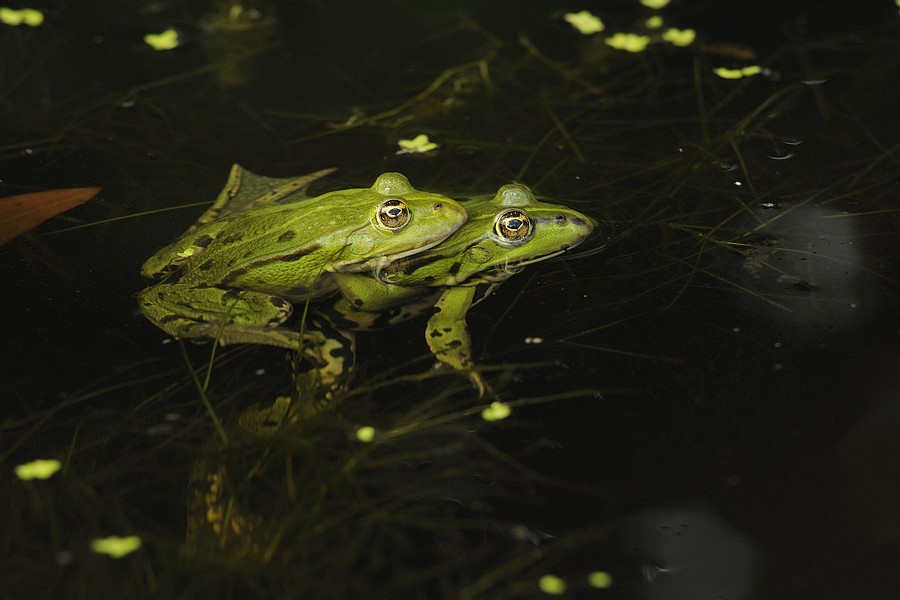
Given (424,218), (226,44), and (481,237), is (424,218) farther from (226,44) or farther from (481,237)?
(226,44)

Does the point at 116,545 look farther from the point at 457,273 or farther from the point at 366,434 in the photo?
the point at 457,273

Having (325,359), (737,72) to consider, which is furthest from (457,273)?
(737,72)

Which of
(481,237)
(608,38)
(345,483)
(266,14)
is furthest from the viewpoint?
(266,14)

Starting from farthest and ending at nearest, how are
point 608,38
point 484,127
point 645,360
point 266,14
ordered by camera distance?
point 266,14 < point 608,38 < point 484,127 < point 645,360

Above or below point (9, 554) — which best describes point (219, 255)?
above

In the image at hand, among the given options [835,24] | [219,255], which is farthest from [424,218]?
[835,24]

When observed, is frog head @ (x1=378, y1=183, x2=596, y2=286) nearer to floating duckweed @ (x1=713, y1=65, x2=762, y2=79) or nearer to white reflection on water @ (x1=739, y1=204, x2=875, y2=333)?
white reflection on water @ (x1=739, y1=204, x2=875, y2=333)
